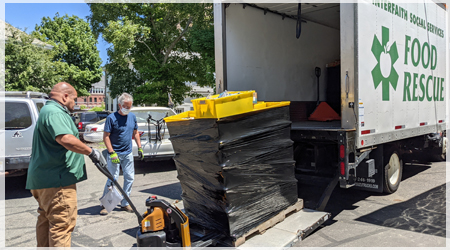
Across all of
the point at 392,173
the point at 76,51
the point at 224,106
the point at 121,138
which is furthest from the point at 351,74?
the point at 76,51

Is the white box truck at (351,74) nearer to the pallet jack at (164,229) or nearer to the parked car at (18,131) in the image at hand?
the pallet jack at (164,229)

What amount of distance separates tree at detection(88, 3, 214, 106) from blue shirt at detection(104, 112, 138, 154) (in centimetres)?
1169

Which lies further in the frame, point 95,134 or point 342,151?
point 95,134

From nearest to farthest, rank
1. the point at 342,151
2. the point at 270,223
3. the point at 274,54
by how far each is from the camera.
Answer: the point at 270,223, the point at 342,151, the point at 274,54

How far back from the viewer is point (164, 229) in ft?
11.3

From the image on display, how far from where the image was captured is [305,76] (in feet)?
26.3

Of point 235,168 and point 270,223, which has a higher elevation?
point 235,168

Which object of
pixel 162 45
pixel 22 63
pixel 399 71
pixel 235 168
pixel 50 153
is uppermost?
pixel 162 45

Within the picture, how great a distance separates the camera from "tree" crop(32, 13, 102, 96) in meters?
32.4

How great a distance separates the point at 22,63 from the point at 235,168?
1767 centimetres

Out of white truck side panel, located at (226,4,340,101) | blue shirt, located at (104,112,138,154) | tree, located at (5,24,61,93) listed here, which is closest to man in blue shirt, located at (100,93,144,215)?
blue shirt, located at (104,112,138,154)

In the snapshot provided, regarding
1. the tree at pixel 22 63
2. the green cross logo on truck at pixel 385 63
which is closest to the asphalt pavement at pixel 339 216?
the green cross logo on truck at pixel 385 63

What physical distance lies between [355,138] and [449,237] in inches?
63.3

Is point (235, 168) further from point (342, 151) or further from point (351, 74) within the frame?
point (351, 74)
